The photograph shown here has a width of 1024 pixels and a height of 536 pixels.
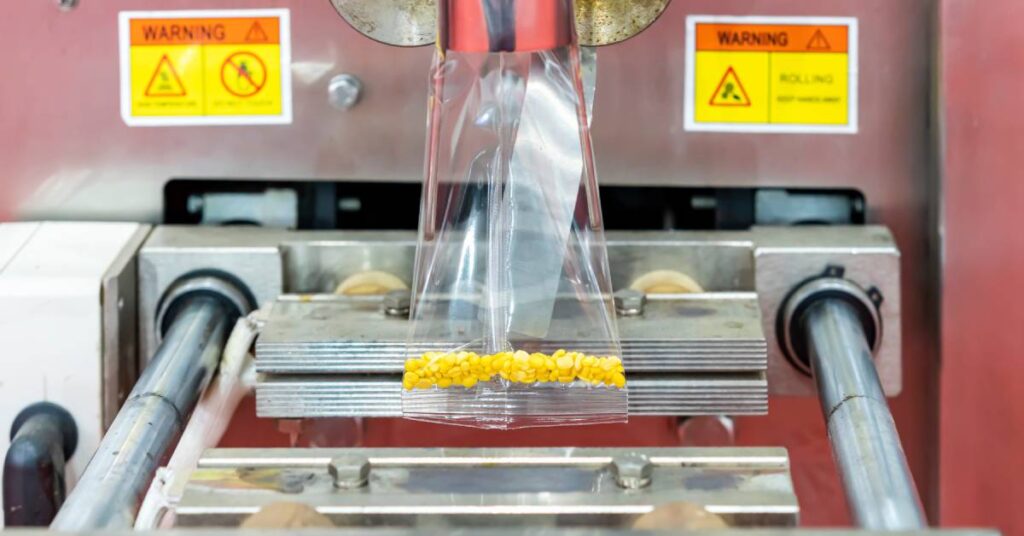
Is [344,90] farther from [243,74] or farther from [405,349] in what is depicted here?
[405,349]

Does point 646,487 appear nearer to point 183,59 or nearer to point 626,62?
point 626,62

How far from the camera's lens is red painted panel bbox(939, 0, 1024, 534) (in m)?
0.88

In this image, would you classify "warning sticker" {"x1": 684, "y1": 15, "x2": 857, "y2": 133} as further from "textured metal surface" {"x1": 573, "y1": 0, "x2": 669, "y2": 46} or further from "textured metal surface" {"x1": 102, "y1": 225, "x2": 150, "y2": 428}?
"textured metal surface" {"x1": 102, "y1": 225, "x2": 150, "y2": 428}

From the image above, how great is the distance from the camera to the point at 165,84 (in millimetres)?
948

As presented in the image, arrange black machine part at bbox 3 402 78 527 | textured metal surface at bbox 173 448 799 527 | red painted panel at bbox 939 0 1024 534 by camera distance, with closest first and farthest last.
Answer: textured metal surface at bbox 173 448 799 527 < black machine part at bbox 3 402 78 527 < red painted panel at bbox 939 0 1024 534

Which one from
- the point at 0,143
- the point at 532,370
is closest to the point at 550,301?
the point at 532,370

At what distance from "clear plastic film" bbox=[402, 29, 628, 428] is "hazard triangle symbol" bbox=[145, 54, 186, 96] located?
0.27 m

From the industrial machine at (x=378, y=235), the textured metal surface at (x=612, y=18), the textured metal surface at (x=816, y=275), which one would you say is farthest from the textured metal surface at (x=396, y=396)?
the textured metal surface at (x=612, y=18)

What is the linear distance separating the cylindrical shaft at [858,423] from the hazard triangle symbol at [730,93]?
0.16 m

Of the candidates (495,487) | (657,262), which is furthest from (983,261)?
(495,487)

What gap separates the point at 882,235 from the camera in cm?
91

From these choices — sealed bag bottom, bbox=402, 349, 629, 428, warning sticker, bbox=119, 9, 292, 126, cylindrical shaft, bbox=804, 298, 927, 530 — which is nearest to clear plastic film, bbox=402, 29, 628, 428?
sealed bag bottom, bbox=402, 349, 629, 428

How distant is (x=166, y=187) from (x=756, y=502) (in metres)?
0.53

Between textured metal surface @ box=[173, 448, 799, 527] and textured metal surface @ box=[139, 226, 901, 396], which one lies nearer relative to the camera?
textured metal surface @ box=[173, 448, 799, 527]
